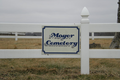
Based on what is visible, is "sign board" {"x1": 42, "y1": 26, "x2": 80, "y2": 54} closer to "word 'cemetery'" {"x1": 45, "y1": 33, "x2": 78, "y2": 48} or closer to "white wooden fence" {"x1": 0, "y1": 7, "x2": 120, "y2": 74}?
"word 'cemetery'" {"x1": 45, "y1": 33, "x2": 78, "y2": 48}

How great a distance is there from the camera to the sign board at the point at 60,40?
12.2ft

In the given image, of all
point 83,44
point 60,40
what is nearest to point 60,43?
point 60,40

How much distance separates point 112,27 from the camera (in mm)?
3814

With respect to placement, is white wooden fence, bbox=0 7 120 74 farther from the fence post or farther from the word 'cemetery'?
the word 'cemetery'

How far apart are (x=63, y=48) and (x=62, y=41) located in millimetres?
186

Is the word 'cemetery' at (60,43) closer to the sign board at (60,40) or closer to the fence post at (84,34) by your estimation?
the sign board at (60,40)

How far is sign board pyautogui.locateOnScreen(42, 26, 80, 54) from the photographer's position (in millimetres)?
3709

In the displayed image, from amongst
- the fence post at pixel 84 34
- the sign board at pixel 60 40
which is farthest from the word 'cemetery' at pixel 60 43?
the fence post at pixel 84 34

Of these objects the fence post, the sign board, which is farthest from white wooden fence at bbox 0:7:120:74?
the sign board

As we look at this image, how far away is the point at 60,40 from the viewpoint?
12.3ft

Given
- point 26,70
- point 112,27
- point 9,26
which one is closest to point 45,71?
point 26,70

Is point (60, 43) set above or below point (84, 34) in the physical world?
below

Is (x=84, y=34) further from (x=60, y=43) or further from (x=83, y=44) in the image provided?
(x=60, y=43)

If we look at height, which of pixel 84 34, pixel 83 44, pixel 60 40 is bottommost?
pixel 83 44
